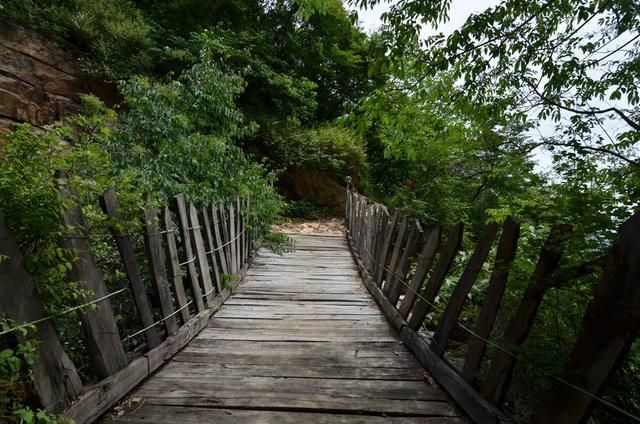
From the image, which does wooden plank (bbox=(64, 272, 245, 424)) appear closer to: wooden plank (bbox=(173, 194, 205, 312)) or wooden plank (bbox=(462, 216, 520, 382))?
wooden plank (bbox=(173, 194, 205, 312))

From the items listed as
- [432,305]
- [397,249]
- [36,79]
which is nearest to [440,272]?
[432,305]

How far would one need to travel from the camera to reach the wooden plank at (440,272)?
235 cm

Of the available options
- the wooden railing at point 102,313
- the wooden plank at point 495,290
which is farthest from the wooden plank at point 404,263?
the wooden railing at point 102,313

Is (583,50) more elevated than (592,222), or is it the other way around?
(583,50)

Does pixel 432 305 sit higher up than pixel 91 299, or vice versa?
pixel 91 299

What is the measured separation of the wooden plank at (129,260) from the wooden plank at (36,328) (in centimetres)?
51

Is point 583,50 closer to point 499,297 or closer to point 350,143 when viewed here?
point 499,297

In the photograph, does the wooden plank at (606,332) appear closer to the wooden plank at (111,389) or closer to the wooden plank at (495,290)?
the wooden plank at (495,290)

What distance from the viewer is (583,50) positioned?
331cm

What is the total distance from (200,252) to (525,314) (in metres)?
2.74

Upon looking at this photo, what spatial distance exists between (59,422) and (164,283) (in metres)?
1.14

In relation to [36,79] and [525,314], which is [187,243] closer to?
[525,314]

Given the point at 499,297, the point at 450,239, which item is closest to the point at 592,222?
the point at 499,297

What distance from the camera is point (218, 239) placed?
391 centimetres
